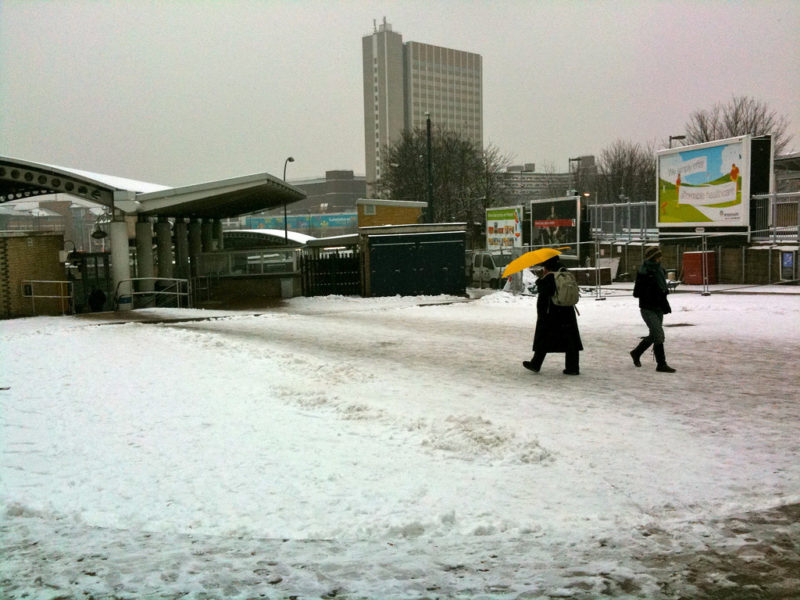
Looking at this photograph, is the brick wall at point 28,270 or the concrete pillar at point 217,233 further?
the concrete pillar at point 217,233

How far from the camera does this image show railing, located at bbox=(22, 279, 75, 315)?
24641mm

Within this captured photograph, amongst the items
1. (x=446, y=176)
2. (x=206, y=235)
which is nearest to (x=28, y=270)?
(x=206, y=235)

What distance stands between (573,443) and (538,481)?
1267 millimetres

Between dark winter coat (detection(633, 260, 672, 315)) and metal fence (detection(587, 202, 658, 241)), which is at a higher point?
metal fence (detection(587, 202, 658, 241))

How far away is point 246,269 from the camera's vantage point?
1231 inches

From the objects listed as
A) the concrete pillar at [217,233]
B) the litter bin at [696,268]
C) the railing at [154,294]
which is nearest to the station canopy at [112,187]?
the railing at [154,294]

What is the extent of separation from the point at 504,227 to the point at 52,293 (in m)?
20.4

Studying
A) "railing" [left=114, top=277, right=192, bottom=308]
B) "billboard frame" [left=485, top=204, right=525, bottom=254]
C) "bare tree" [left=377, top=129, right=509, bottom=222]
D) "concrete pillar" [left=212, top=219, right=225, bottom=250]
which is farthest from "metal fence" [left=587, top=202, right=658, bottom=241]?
"concrete pillar" [left=212, top=219, right=225, bottom=250]

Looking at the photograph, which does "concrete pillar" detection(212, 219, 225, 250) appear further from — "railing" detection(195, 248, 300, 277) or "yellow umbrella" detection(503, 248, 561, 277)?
"yellow umbrella" detection(503, 248, 561, 277)

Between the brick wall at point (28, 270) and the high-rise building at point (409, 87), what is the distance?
504 ft

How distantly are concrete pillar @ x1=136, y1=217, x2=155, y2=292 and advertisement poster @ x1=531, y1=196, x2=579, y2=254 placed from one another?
61.1 ft

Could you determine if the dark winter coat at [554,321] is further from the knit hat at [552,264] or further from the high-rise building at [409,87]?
the high-rise building at [409,87]

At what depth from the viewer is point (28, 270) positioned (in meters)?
24.9

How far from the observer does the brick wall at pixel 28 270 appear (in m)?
24.3
